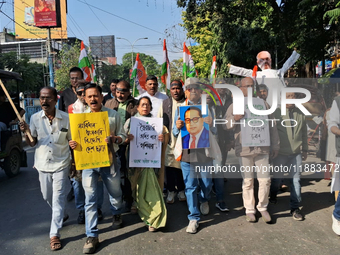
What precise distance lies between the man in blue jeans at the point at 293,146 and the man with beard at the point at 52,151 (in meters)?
2.98

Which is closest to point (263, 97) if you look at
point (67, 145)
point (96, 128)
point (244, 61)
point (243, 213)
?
point (243, 213)

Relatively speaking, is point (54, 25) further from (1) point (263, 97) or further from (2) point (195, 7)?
(1) point (263, 97)

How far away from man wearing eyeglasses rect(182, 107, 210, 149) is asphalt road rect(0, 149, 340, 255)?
1.14 meters

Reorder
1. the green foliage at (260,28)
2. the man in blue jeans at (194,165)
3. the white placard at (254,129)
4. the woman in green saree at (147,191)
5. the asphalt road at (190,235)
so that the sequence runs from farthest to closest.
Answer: the green foliage at (260,28) < the white placard at (254,129) < the man in blue jeans at (194,165) < the woman in green saree at (147,191) < the asphalt road at (190,235)

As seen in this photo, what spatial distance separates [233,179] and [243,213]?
216cm

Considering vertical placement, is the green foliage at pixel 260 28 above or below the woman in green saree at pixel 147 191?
above


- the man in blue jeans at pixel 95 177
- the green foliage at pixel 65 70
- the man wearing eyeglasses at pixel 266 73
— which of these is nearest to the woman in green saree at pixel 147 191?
the man in blue jeans at pixel 95 177

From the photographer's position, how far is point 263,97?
4.84m

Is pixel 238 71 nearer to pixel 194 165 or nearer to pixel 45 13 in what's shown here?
pixel 194 165

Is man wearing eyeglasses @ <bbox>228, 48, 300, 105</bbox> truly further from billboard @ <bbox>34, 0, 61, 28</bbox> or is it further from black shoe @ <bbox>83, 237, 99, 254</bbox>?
billboard @ <bbox>34, 0, 61, 28</bbox>

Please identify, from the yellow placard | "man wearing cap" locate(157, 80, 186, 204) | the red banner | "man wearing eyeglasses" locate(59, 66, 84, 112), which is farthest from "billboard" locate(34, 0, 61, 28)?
the yellow placard

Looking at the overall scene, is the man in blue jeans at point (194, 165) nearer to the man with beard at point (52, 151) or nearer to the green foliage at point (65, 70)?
the man with beard at point (52, 151)

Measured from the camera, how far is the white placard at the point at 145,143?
14.6ft

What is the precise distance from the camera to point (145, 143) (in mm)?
4480
